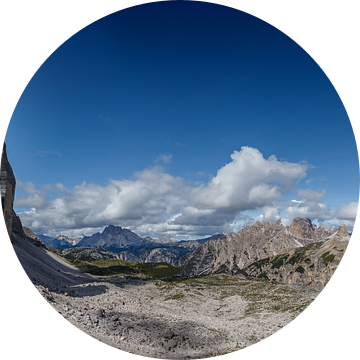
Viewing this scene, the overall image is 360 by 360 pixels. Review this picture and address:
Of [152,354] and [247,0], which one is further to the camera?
[152,354]

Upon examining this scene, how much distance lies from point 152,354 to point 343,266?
65.2 feet

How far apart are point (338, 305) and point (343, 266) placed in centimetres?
164

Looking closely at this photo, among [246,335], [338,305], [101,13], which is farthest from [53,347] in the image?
[246,335]

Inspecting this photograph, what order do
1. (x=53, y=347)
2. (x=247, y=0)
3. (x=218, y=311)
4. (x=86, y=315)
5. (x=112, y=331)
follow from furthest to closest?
(x=218, y=311) → (x=86, y=315) → (x=112, y=331) → (x=247, y=0) → (x=53, y=347)

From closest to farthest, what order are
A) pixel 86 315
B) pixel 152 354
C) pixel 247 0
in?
pixel 247 0 < pixel 152 354 < pixel 86 315

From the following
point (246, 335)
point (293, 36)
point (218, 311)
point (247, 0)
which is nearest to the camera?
point (247, 0)

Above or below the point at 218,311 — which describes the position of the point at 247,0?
above

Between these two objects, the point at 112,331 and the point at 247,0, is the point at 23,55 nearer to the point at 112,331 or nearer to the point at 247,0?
the point at 247,0

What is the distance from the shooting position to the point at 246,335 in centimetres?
3162

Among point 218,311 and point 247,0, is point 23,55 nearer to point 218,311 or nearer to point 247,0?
point 247,0

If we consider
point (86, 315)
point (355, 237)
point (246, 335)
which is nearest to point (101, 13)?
point (355, 237)

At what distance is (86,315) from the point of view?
1027 inches

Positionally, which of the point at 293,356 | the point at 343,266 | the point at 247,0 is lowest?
the point at 293,356

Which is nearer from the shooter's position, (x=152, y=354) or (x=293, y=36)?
(x=293, y=36)
